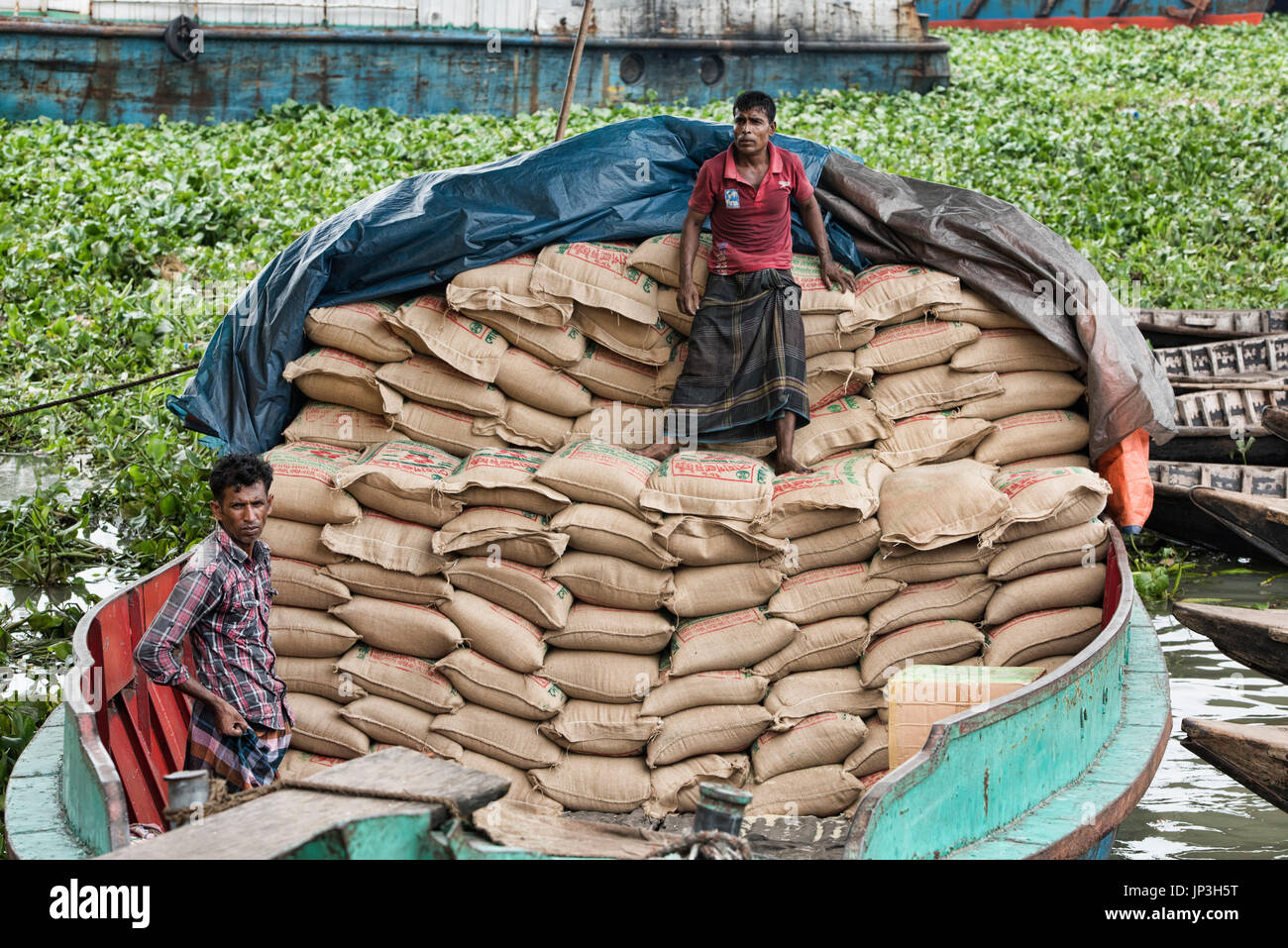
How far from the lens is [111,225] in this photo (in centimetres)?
956

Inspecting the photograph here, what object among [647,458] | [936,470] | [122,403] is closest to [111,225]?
[122,403]

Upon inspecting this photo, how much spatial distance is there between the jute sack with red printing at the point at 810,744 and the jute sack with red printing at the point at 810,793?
0.03m

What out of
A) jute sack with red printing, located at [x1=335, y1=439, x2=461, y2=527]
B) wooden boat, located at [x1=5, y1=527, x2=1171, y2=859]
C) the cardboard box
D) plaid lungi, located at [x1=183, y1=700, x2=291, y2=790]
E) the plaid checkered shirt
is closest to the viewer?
wooden boat, located at [x1=5, y1=527, x2=1171, y2=859]

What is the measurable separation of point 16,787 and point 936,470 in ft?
9.45

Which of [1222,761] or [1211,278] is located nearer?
[1222,761]

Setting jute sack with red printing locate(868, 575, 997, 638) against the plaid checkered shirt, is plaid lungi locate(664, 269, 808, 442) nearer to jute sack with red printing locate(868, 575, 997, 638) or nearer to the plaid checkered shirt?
jute sack with red printing locate(868, 575, 997, 638)

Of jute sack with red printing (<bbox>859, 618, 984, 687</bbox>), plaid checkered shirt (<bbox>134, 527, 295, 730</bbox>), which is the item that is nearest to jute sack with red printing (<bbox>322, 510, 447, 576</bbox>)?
plaid checkered shirt (<bbox>134, 527, 295, 730</bbox>)

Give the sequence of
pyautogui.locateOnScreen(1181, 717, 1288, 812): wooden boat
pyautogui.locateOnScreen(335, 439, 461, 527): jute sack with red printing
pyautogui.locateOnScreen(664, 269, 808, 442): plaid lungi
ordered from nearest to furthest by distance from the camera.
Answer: pyautogui.locateOnScreen(1181, 717, 1288, 812): wooden boat
pyautogui.locateOnScreen(335, 439, 461, 527): jute sack with red printing
pyautogui.locateOnScreen(664, 269, 808, 442): plaid lungi

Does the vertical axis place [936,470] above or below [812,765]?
above

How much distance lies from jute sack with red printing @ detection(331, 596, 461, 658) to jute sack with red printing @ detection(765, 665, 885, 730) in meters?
1.04

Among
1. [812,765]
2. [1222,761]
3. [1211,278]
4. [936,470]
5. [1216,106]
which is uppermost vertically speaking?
[1216,106]

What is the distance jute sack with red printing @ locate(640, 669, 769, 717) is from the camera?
13.5ft

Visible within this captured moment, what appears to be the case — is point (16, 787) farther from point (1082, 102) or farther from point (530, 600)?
point (1082, 102)
